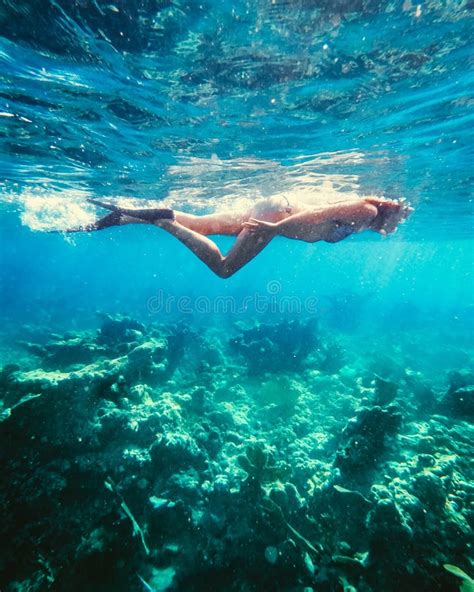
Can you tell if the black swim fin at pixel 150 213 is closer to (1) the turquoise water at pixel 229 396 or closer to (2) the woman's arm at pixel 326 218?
(2) the woman's arm at pixel 326 218

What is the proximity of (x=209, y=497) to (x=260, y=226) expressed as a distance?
5482mm

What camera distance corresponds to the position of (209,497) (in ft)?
20.2

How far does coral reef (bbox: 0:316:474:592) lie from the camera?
4.75 m

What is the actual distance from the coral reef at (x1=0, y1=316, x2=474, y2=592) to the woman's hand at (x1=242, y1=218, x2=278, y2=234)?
4.94m

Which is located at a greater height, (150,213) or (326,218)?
(326,218)

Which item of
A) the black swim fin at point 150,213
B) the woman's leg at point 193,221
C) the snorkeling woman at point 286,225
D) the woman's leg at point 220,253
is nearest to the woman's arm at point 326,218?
the snorkeling woman at point 286,225

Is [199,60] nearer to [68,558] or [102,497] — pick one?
[102,497]

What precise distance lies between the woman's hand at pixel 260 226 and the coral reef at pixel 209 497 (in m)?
4.94

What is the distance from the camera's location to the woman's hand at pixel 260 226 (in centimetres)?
461

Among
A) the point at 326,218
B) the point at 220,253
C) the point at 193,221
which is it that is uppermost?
the point at 326,218

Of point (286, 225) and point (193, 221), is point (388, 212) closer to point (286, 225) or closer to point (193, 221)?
point (286, 225)

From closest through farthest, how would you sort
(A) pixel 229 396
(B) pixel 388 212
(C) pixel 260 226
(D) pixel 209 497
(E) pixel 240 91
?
1. (C) pixel 260 226
2. (B) pixel 388 212
3. (D) pixel 209 497
4. (E) pixel 240 91
5. (A) pixel 229 396

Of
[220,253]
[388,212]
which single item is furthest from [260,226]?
[388,212]

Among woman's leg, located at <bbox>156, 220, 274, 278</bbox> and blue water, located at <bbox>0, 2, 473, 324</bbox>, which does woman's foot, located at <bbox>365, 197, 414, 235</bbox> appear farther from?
blue water, located at <bbox>0, 2, 473, 324</bbox>
